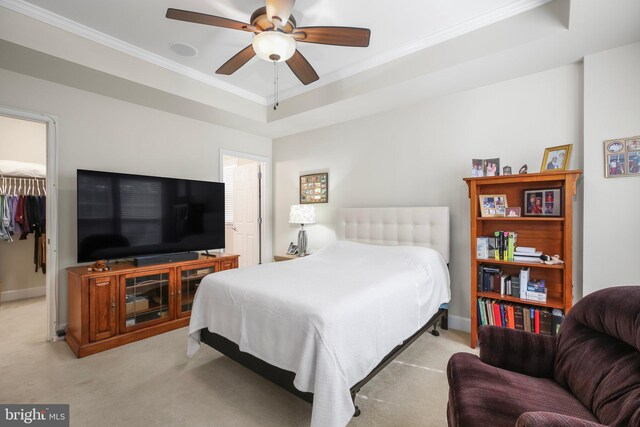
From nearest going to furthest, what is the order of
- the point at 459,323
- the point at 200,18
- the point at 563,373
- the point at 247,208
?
1. the point at 563,373
2. the point at 200,18
3. the point at 459,323
4. the point at 247,208

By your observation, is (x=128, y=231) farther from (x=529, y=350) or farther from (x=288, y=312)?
(x=529, y=350)

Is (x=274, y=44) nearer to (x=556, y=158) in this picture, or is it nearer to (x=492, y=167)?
(x=492, y=167)

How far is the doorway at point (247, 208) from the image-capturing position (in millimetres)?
5133

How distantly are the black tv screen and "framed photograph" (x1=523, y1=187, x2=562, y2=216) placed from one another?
358 centimetres

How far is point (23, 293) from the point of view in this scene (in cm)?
426

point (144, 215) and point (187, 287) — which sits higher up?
point (144, 215)

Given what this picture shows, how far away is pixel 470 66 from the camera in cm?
260

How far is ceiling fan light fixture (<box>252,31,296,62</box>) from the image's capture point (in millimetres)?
1929

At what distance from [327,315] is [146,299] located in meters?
2.46

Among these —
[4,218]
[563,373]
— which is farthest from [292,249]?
[4,218]

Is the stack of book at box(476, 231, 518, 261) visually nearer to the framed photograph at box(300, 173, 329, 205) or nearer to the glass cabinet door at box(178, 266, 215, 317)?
the framed photograph at box(300, 173, 329, 205)

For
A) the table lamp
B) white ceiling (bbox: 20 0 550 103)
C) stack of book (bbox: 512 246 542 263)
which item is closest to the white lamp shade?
the table lamp

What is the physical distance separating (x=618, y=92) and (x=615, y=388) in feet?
7.91

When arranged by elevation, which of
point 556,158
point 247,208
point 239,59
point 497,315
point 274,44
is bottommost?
point 497,315
